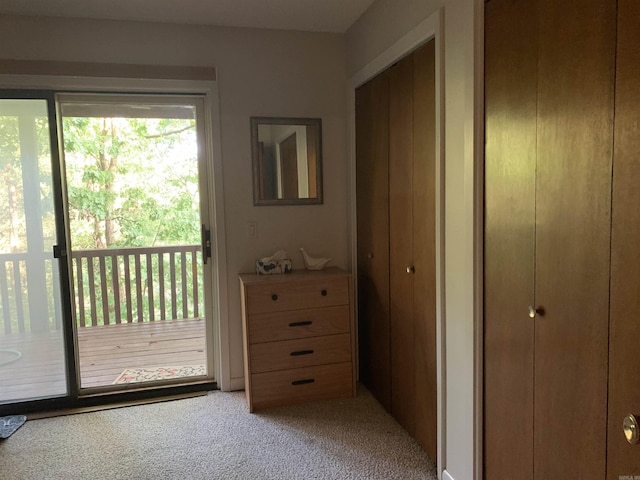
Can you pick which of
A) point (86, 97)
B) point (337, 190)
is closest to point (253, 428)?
point (337, 190)

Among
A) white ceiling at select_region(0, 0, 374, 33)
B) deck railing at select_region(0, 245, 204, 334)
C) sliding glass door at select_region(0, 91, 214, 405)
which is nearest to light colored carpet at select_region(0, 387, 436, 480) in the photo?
sliding glass door at select_region(0, 91, 214, 405)

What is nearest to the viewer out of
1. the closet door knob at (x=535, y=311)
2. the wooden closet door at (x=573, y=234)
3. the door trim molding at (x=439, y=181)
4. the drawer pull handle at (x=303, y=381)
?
the wooden closet door at (x=573, y=234)

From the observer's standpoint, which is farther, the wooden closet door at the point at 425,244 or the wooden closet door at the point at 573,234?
the wooden closet door at the point at 425,244

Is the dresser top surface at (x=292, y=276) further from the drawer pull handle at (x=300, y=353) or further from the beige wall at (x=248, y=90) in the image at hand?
the drawer pull handle at (x=300, y=353)

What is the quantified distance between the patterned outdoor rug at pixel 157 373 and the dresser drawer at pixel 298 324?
0.85 meters

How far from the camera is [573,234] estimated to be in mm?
1277

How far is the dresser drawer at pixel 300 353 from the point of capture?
2.73 metres

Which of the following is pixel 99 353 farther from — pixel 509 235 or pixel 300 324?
pixel 509 235

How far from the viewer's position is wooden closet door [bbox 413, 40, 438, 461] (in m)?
2.07

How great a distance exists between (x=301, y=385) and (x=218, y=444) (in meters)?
0.61

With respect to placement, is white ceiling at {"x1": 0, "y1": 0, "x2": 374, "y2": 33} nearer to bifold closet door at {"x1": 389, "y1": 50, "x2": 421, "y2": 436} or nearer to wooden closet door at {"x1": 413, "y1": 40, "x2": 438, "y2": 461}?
bifold closet door at {"x1": 389, "y1": 50, "x2": 421, "y2": 436}

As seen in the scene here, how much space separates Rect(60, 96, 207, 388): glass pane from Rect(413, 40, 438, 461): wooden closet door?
223 cm

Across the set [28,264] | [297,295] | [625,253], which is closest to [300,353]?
[297,295]

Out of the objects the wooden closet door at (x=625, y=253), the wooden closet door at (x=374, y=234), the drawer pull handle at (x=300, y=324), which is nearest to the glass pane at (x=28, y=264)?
the drawer pull handle at (x=300, y=324)
